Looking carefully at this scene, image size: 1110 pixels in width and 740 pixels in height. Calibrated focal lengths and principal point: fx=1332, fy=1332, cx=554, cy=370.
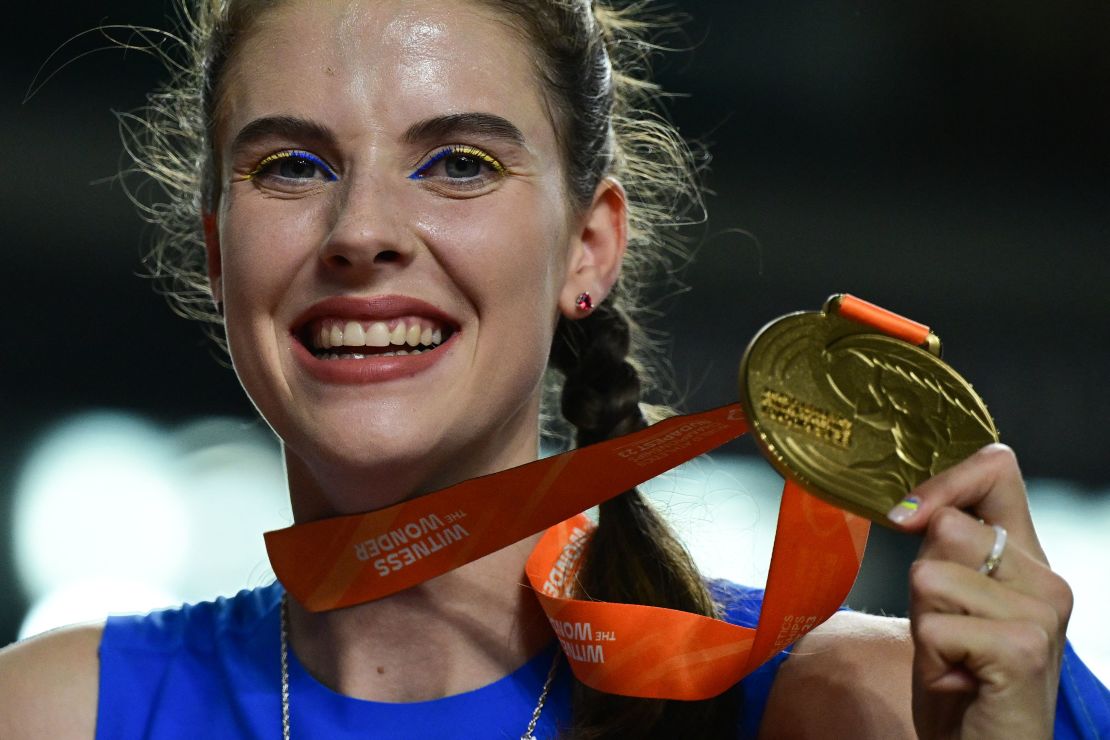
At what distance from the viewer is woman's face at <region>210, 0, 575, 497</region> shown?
69.6 inches

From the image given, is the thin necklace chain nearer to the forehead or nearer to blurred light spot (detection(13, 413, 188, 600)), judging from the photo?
the forehead

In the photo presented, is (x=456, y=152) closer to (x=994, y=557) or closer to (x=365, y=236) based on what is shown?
(x=365, y=236)

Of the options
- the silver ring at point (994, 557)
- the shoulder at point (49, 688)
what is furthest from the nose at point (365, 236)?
the silver ring at point (994, 557)

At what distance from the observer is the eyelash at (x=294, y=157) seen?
5.98ft

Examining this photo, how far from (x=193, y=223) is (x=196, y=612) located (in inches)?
33.3

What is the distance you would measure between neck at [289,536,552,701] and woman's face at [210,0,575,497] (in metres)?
0.18

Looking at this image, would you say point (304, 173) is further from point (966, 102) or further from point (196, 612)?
point (966, 102)

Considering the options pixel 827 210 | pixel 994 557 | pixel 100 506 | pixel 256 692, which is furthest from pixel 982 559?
pixel 100 506

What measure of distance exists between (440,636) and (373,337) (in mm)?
452

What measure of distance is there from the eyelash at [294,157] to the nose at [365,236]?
67 millimetres

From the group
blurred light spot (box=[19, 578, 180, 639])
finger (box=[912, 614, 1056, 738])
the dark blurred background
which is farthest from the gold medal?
blurred light spot (box=[19, 578, 180, 639])

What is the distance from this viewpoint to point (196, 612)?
2148 millimetres

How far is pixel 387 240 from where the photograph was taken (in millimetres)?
1725

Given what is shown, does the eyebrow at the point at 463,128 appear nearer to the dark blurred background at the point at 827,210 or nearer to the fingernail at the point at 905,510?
the fingernail at the point at 905,510
